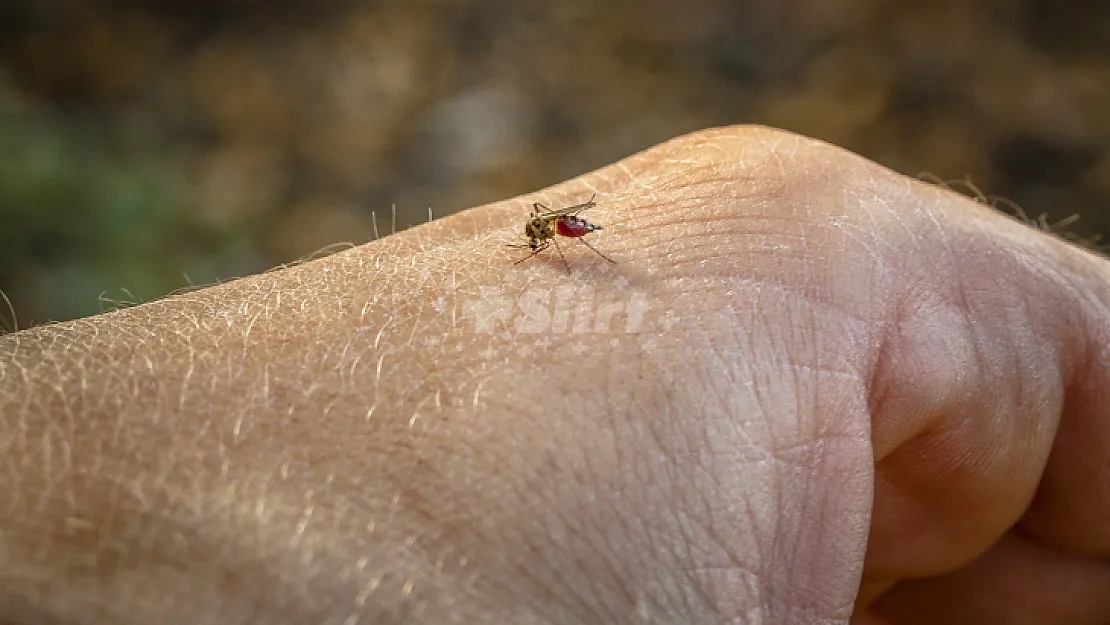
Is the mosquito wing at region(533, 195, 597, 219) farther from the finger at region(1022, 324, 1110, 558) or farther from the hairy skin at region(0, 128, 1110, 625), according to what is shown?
the finger at region(1022, 324, 1110, 558)

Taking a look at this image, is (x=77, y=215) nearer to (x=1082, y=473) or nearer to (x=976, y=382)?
(x=976, y=382)

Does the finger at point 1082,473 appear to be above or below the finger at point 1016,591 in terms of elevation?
above

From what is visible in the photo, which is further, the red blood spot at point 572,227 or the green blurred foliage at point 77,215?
the green blurred foliage at point 77,215

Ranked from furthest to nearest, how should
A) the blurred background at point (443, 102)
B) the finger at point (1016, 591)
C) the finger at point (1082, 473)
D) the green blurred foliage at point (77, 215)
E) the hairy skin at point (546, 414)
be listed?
the blurred background at point (443, 102)
the green blurred foliage at point (77, 215)
the finger at point (1016, 591)
the finger at point (1082, 473)
the hairy skin at point (546, 414)

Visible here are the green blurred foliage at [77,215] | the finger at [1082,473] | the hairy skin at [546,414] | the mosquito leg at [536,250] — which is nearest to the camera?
the hairy skin at [546,414]

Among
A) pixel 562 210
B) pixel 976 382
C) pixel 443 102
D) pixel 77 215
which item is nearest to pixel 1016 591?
pixel 976 382

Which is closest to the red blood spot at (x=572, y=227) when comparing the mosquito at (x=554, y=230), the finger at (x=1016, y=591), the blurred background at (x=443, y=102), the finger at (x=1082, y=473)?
the mosquito at (x=554, y=230)

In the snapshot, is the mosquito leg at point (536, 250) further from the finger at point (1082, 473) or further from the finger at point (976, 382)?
the finger at point (1082, 473)
